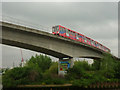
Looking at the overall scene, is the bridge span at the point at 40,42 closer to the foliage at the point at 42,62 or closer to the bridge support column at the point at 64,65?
the bridge support column at the point at 64,65

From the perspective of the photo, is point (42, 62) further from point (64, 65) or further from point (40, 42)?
point (40, 42)

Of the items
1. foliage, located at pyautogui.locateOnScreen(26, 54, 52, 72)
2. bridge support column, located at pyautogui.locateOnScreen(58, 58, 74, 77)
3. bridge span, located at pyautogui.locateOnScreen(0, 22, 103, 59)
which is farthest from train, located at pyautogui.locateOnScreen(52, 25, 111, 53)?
foliage, located at pyautogui.locateOnScreen(26, 54, 52, 72)

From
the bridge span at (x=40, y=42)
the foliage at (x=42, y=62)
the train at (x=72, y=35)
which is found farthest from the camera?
the foliage at (x=42, y=62)

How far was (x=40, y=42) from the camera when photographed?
2595cm

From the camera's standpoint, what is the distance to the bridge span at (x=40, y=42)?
22.4 meters

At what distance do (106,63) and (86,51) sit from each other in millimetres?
5583

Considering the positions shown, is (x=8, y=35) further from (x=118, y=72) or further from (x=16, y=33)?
(x=118, y=72)

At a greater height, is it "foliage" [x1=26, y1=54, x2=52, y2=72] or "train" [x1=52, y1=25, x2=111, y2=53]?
"train" [x1=52, y1=25, x2=111, y2=53]

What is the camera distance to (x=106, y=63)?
3059 centimetres

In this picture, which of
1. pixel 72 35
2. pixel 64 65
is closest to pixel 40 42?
pixel 72 35

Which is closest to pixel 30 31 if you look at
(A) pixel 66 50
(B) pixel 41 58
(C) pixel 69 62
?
(A) pixel 66 50

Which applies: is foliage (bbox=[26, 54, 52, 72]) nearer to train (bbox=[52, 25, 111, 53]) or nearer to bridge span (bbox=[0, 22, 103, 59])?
bridge span (bbox=[0, 22, 103, 59])

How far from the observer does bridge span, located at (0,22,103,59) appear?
2242 cm

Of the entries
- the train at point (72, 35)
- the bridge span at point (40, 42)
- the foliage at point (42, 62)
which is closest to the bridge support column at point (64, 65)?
the bridge span at point (40, 42)
